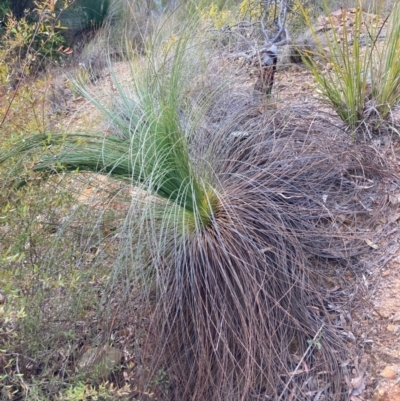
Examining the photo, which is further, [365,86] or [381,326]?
[365,86]

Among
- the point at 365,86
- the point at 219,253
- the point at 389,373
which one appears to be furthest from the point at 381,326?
the point at 365,86

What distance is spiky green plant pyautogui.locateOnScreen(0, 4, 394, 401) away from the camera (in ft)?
5.18

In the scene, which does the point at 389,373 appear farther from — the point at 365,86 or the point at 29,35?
the point at 29,35

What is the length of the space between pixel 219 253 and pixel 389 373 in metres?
0.69

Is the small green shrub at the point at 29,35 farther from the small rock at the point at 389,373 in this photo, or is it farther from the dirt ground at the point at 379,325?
the small rock at the point at 389,373

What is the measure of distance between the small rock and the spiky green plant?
14cm

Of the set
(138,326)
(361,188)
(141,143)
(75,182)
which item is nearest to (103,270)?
(138,326)

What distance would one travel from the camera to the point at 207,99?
228cm

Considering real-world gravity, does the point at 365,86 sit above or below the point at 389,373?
above

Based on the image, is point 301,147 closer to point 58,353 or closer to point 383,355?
point 383,355

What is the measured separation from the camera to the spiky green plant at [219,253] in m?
1.58

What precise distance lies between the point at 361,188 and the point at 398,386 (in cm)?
93

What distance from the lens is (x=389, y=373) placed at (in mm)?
1554

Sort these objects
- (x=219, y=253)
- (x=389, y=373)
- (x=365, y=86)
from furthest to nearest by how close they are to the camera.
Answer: (x=365, y=86)
(x=219, y=253)
(x=389, y=373)
